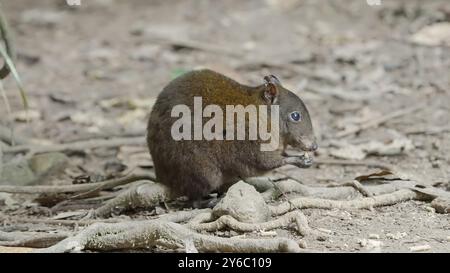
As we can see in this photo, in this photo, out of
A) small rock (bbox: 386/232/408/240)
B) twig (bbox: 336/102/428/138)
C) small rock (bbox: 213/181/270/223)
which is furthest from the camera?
twig (bbox: 336/102/428/138)

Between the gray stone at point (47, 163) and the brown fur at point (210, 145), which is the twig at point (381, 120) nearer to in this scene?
the brown fur at point (210, 145)

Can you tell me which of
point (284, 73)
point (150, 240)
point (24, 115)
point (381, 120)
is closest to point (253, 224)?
point (150, 240)

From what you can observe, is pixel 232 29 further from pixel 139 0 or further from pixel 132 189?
pixel 132 189

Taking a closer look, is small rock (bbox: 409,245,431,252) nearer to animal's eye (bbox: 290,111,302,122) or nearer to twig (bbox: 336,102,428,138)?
animal's eye (bbox: 290,111,302,122)

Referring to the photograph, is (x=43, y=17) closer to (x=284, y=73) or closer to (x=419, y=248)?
(x=284, y=73)

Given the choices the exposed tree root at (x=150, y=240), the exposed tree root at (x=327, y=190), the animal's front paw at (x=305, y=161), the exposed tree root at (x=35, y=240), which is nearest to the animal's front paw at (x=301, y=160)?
the animal's front paw at (x=305, y=161)

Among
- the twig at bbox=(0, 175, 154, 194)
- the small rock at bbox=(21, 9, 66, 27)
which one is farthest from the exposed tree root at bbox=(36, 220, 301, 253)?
the small rock at bbox=(21, 9, 66, 27)
